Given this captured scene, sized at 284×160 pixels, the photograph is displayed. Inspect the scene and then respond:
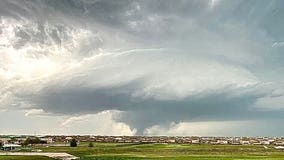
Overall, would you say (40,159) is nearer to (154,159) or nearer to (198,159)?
(154,159)

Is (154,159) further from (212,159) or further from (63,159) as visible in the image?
(63,159)

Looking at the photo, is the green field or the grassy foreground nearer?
the green field

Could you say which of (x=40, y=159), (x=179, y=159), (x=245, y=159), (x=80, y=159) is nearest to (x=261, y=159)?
(x=245, y=159)

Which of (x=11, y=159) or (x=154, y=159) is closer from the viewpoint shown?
(x=11, y=159)

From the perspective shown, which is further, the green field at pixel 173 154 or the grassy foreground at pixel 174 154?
the grassy foreground at pixel 174 154

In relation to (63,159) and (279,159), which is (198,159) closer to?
(279,159)

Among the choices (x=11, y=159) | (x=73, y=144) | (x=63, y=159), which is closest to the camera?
(x=11, y=159)

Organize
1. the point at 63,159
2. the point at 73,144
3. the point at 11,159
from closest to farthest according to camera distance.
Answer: the point at 11,159
the point at 63,159
the point at 73,144

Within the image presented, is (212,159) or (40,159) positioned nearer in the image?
(40,159)

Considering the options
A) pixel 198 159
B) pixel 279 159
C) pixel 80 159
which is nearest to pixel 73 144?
pixel 80 159
